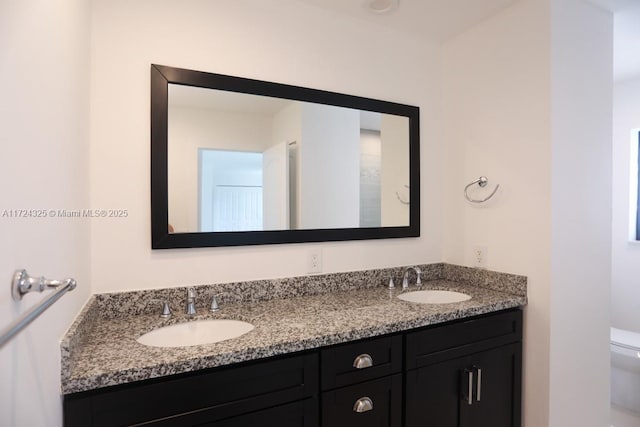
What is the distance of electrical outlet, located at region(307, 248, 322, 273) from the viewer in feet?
5.67

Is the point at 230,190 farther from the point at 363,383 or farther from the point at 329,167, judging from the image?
the point at 363,383

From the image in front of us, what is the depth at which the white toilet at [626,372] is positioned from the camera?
2.22m

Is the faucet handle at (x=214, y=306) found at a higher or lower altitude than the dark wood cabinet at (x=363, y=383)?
higher

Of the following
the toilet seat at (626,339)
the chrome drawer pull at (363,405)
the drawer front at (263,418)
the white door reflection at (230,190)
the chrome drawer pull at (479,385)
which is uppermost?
the white door reflection at (230,190)

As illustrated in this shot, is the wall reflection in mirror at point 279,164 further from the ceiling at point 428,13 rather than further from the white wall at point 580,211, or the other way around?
the white wall at point 580,211

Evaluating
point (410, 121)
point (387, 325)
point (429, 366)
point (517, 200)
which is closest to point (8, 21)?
point (387, 325)

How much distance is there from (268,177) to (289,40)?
67 cm

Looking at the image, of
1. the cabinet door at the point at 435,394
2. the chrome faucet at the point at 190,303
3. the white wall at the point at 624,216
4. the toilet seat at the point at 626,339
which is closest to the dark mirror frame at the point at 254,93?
the chrome faucet at the point at 190,303

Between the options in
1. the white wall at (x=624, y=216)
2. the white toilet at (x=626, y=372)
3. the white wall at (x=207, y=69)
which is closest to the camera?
the white wall at (x=207, y=69)

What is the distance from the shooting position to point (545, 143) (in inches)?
63.3

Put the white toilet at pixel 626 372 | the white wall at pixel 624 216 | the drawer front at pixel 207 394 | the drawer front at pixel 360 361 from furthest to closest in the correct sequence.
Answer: the white wall at pixel 624 216 → the white toilet at pixel 626 372 → the drawer front at pixel 360 361 → the drawer front at pixel 207 394

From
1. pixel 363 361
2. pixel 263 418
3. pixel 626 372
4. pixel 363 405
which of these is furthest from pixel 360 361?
pixel 626 372

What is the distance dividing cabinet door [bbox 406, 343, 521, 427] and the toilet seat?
1.18 meters

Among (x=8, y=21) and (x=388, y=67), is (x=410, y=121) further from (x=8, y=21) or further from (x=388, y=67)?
(x=8, y=21)
